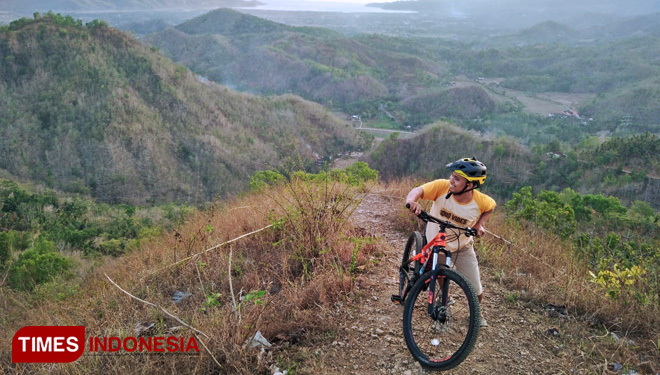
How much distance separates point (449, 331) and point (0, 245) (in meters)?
11.5

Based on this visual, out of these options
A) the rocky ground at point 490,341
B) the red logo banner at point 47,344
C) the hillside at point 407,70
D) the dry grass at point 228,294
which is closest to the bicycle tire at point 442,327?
the rocky ground at point 490,341

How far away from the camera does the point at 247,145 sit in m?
33.0

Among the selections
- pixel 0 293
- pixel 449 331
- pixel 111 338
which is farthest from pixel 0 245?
pixel 449 331

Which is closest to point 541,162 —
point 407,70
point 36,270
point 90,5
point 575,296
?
point 575,296

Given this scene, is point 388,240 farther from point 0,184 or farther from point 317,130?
point 317,130

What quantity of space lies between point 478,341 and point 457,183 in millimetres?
1355

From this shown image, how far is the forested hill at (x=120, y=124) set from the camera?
25.1 metres

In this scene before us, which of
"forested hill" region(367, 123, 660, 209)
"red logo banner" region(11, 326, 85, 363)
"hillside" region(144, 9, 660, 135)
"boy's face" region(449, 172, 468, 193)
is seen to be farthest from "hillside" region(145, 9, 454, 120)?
"red logo banner" region(11, 326, 85, 363)

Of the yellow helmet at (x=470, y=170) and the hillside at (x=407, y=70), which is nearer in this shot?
the yellow helmet at (x=470, y=170)

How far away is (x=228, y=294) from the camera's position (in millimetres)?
4055

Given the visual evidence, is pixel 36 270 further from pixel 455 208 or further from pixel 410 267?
pixel 455 208

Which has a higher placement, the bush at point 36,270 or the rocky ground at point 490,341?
the rocky ground at point 490,341

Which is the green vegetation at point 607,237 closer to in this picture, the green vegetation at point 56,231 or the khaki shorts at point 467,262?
the khaki shorts at point 467,262

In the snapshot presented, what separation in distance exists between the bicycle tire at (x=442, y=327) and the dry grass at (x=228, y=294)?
755 mm
